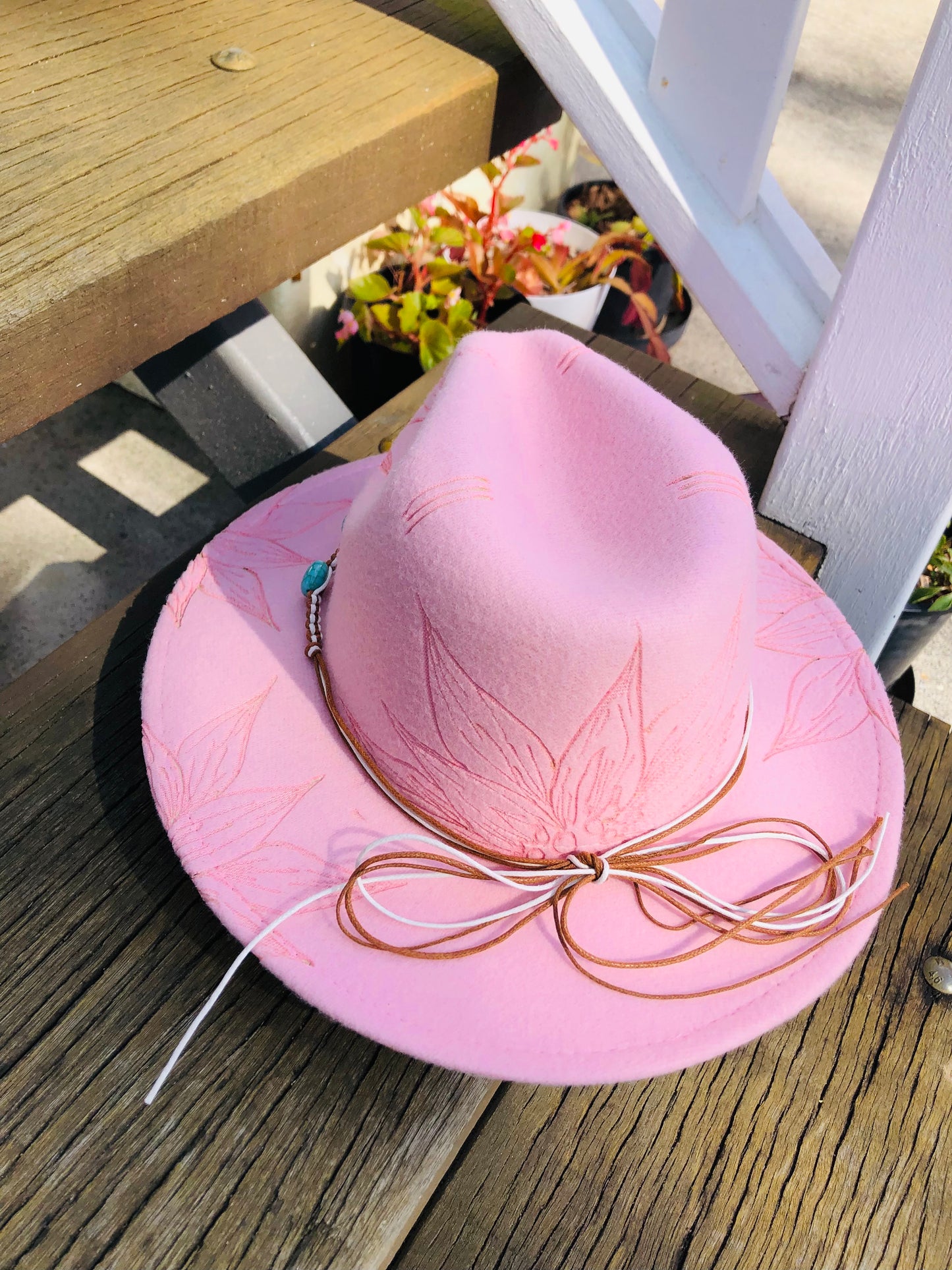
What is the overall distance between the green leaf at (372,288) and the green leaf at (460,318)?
0.19m

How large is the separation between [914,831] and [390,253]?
1.95m

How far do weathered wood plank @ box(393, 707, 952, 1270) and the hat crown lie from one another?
306 mm

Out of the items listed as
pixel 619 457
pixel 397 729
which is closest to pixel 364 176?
pixel 619 457

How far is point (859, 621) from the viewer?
4.78ft

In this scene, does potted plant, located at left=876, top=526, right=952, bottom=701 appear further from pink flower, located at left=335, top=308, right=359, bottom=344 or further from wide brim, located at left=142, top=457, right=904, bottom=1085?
pink flower, located at left=335, top=308, right=359, bottom=344

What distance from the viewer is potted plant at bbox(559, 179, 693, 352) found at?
9.37 feet

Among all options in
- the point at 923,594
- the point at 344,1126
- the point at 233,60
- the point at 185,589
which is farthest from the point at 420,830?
the point at 923,594

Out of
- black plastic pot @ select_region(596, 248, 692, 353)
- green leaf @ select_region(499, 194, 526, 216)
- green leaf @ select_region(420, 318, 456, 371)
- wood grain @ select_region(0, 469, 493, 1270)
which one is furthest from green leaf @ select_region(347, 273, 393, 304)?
wood grain @ select_region(0, 469, 493, 1270)

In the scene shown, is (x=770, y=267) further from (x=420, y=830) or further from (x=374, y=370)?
(x=374, y=370)

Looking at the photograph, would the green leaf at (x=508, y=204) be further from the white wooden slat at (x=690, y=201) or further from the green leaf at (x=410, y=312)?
the white wooden slat at (x=690, y=201)

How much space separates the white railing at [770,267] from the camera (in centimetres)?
111

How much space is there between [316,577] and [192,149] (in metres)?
0.60

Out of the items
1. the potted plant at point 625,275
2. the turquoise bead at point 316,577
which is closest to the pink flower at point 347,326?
the potted plant at point 625,275

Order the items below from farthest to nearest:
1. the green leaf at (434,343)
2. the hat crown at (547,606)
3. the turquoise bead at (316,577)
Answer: the green leaf at (434,343) < the turquoise bead at (316,577) < the hat crown at (547,606)
